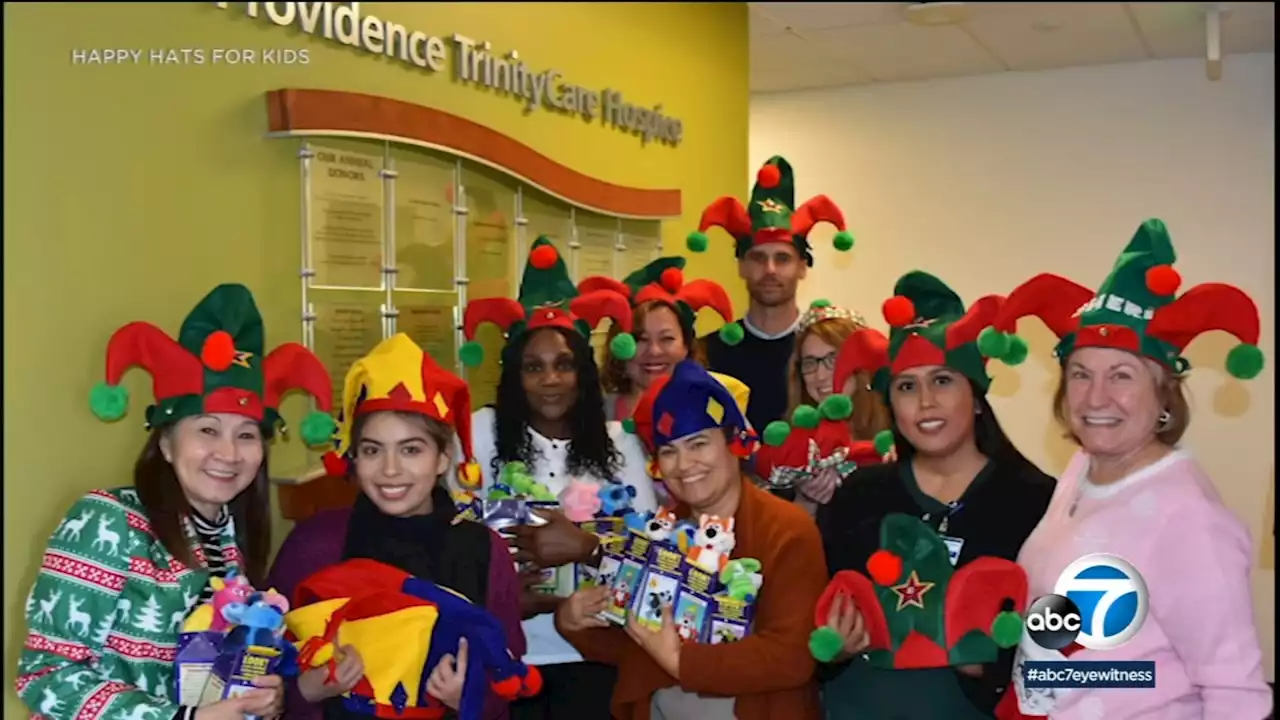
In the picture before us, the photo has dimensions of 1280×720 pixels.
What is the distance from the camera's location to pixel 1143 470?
224cm

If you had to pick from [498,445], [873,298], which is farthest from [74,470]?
[873,298]

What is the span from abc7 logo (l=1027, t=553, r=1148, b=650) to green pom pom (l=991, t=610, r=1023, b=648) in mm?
63

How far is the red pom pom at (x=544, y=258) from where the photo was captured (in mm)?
3496

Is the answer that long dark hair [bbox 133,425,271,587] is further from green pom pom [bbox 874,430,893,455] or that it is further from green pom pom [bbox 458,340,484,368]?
green pom pom [bbox 874,430,893,455]

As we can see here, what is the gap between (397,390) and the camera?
247 cm

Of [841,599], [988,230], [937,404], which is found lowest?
[841,599]

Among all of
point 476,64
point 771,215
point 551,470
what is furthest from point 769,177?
point 551,470

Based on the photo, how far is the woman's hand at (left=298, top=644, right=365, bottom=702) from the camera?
7.31 feet

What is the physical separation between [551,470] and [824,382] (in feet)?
2.96

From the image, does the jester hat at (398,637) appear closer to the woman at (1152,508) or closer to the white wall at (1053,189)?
the woman at (1152,508)

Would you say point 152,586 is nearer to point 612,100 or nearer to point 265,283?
point 265,283

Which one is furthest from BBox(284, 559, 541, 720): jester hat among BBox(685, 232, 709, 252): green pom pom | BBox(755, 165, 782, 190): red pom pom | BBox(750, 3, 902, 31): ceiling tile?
BBox(750, 3, 902, 31): ceiling tile

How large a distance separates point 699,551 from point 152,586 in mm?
1075

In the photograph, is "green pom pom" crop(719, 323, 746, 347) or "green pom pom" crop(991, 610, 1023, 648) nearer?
"green pom pom" crop(991, 610, 1023, 648)
